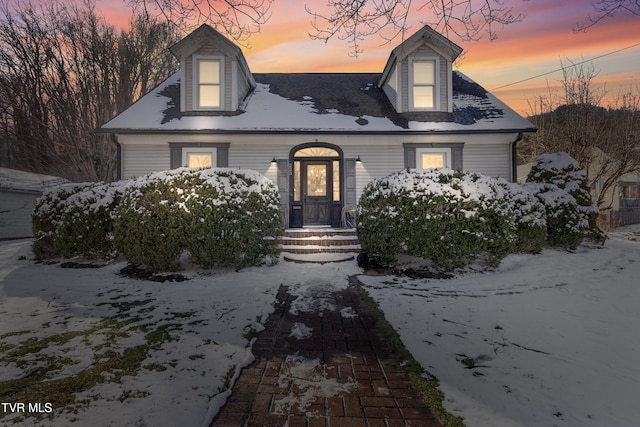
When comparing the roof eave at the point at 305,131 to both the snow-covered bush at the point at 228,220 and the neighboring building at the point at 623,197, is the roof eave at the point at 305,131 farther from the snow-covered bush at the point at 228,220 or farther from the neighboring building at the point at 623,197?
the neighboring building at the point at 623,197

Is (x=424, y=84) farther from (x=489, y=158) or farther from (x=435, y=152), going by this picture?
(x=489, y=158)

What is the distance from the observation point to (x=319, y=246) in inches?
332

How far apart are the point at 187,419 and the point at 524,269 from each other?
6.89 m

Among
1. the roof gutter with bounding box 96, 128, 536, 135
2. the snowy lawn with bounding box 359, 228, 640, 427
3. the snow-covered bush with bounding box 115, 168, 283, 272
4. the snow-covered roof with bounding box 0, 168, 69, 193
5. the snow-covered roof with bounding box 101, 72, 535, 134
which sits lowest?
the snowy lawn with bounding box 359, 228, 640, 427

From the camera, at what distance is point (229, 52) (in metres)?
11.2

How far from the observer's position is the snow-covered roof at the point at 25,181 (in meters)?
15.9

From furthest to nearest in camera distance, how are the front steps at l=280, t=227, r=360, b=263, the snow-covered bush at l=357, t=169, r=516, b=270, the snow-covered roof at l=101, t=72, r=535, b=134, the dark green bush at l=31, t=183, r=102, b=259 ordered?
the snow-covered roof at l=101, t=72, r=535, b=134
the front steps at l=280, t=227, r=360, b=263
the dark green bush at l=31, t=183, r=102, b=259
the snow-covered bush at l=357, t=169, r=516, b=270

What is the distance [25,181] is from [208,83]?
14248mm

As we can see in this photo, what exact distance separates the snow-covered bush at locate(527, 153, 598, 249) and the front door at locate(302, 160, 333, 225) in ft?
21.0

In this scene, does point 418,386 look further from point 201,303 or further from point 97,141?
point 97,141

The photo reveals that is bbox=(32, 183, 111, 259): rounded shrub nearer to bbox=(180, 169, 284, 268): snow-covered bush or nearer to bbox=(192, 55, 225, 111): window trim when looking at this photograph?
bbox=(180, 169, 284, 268): snow-covered bush

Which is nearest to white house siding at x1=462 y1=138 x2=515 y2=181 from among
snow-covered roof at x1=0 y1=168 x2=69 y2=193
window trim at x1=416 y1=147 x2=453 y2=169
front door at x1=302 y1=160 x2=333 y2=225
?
window trim at x1=416 y1=147 x2=453 y2=169

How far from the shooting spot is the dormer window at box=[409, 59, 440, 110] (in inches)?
462

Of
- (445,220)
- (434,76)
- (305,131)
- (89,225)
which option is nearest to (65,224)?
(89,225)
